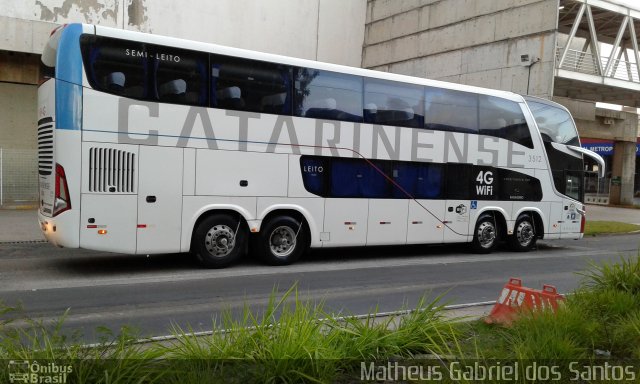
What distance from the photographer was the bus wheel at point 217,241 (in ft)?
32.5

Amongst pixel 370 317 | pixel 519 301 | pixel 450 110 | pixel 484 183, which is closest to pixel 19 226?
pixel 450 110

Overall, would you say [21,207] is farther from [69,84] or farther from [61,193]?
[69,84]

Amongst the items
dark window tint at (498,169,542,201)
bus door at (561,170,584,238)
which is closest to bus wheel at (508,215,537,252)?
dark window tint at (498,169,542,201)

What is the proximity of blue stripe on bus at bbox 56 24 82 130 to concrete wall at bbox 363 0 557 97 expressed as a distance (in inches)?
800

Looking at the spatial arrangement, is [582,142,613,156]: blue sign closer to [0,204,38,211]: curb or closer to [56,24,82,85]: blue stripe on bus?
[0,204,38,211]: curb

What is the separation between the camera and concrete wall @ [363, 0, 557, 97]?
2388 cm

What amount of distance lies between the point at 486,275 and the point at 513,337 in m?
6.04

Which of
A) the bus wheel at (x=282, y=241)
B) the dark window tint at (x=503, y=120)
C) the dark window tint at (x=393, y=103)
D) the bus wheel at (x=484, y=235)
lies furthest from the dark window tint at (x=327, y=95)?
the bus wheel at (x=484, y=235)

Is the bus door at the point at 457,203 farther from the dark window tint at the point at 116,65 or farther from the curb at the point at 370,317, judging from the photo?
the dark window tint at the point at 116,65

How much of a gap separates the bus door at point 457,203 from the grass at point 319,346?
7.39 meters

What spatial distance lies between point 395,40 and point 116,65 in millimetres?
24898

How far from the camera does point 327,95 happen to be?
11.1 m

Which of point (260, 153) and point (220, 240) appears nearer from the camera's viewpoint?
point (220, 240)

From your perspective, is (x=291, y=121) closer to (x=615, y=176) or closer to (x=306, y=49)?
(x=306, y=49)
